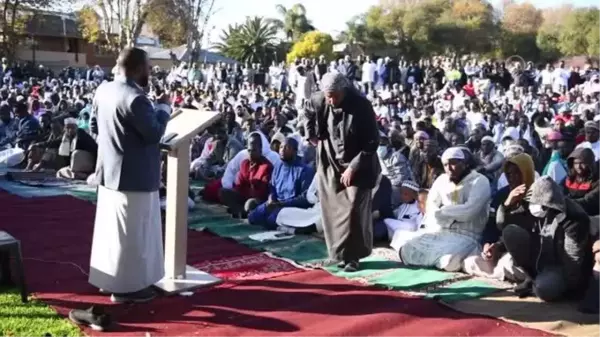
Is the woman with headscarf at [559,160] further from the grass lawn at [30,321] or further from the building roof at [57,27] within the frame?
the building roof at [57,27]

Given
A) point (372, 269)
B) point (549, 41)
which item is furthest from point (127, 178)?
point (549, 41)

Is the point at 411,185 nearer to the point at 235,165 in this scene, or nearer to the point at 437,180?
the point at 437,180

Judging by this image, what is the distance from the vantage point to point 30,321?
389cm

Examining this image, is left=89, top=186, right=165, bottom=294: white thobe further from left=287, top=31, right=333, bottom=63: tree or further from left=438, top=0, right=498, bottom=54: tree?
left=438, top=0, right=498, bottom=54: tree

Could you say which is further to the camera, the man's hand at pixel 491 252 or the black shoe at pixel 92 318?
the man's hand at pixel 491 252

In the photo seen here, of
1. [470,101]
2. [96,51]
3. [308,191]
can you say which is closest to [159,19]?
[96,51]

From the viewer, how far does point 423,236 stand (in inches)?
205

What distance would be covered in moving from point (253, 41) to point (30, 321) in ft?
109

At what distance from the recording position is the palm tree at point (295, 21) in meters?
41.6

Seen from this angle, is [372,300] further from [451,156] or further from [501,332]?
[451,156]

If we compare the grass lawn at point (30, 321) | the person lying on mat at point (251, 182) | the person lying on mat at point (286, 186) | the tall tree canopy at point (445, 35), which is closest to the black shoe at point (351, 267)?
the person lying on mat at point (286, 186)

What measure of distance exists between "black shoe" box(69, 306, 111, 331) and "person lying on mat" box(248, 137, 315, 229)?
271 centimetres

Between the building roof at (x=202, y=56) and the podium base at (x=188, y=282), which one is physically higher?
the building roof at (x=202, y=56)

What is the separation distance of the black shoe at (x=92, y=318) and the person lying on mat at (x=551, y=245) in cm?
241
